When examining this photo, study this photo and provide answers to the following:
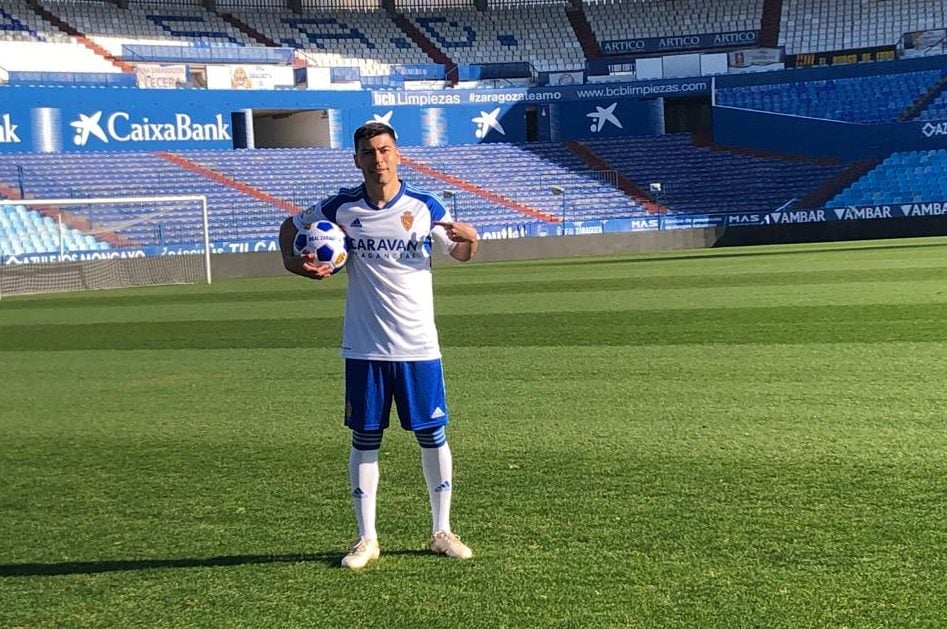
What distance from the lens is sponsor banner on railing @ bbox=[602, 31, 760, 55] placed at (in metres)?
49.0

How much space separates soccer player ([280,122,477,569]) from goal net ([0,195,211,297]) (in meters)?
22.4

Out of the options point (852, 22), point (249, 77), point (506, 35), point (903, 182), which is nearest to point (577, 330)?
point (903, 182)

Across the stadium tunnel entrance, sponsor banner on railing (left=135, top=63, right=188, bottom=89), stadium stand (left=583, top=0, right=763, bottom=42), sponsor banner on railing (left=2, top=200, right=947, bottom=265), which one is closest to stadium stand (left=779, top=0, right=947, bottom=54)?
stadium stand (left=583, top=0, right=763, bottom=42)

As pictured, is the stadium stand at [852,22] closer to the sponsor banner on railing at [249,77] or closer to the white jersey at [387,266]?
the sponsor banner on railing at [249,77]

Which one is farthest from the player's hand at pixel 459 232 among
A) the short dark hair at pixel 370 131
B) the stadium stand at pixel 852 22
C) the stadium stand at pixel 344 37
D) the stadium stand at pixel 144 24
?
the stadium stand at pixel 852 22

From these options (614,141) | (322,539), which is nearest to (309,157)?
(614,141)

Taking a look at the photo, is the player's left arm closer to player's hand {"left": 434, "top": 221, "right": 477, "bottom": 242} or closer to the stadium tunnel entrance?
player's hand {"left": 434, "top": 221, "right": 477, "bottom": 242}

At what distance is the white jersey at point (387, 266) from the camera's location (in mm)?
4605

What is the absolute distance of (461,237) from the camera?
4.61m

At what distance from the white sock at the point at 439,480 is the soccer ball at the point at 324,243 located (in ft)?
2.96

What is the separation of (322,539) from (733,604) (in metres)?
1.98

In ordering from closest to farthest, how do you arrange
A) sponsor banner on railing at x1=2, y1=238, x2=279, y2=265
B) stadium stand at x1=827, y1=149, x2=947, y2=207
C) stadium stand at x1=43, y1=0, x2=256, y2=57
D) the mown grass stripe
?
the mown grass stripe → sponsor banner on railing at x1=2, y1=238, x2=279, y2=265 → stadium stand at x1=827, y1=149, x2=947, y2=207 → stadium stand at x1=43, y1=0, x2=256, y2=57

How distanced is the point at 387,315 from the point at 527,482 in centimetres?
178

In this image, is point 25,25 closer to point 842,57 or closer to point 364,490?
point 842,57
